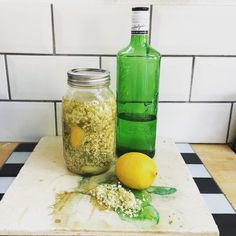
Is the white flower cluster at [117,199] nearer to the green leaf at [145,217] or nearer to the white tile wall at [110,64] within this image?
the green leaf at [145,217]

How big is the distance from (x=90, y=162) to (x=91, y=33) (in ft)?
0.96

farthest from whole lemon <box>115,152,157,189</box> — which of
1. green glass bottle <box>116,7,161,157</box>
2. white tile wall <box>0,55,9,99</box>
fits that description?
white tile wall <box>0,55,9,99</box>

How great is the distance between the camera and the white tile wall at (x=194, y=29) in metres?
0.63

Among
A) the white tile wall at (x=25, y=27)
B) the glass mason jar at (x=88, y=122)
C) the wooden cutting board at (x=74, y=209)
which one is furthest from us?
the white tile wall at (x=25, y=27)

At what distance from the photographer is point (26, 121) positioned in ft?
2.32

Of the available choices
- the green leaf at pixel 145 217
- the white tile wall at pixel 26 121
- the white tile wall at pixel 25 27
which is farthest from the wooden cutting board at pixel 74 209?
the white tile wall at pixel 25 27

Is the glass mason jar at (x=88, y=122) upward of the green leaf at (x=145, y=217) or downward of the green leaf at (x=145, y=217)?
upward

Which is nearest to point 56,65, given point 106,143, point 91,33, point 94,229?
point 91,33

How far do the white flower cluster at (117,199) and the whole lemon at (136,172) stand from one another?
2 centimetres

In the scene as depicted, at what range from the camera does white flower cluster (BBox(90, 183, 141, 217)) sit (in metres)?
0.44

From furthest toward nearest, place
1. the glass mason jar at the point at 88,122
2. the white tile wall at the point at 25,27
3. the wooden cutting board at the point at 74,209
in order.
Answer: the white tile wall at the point at 25,27 < the glass mason jar at the point at 88,122 < the wooden cutting board at the point at 74,209

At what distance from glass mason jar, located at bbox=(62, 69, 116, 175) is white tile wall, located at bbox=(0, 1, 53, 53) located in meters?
0.17

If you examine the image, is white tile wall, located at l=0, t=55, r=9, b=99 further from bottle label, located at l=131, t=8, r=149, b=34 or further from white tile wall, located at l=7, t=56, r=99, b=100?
bottle label, located at l=131, t=8, r=149, b=34

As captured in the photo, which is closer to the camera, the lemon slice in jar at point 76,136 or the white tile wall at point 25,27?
the lemon slice in jar at point 76,136
